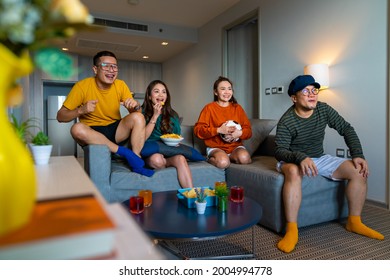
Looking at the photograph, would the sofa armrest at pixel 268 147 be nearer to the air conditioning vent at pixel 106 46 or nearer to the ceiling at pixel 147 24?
the ceiling at pixel 147 24

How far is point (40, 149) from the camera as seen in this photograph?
0.74 m

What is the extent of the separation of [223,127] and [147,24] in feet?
11.1

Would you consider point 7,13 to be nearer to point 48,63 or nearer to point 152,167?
point 48,63

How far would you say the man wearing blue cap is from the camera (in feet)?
5.57

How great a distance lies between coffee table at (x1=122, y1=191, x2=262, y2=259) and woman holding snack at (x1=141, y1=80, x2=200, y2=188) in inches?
23.0

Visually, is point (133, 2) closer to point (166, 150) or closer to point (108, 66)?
point (108, 66)

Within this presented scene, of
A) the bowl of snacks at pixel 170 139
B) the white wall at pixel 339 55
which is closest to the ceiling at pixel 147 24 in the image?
the white wall at pixel 339 55

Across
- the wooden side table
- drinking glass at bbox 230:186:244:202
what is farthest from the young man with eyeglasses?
the wooden side table

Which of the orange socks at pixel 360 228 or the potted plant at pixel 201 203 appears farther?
the orange socks at pixel 360 228

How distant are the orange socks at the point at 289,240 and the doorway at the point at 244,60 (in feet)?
8.04

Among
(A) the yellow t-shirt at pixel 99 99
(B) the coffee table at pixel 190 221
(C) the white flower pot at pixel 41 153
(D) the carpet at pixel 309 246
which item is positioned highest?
(A) the yellow t-shirt at pixel 99 99

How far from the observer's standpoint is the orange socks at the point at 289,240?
153 centimetres

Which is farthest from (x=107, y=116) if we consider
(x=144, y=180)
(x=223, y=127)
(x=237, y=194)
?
(x=237, y=194)
